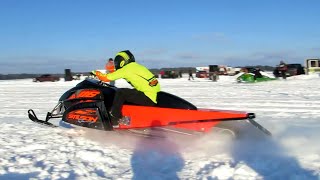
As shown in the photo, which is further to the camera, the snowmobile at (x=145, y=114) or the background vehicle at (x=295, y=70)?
the background vehicle at (x=295, y=70)

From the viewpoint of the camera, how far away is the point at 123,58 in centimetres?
660

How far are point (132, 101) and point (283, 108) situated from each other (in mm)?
6427

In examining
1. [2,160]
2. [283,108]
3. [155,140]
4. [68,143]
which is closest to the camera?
[2,160]

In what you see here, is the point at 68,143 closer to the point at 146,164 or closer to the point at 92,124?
the point at 92,124

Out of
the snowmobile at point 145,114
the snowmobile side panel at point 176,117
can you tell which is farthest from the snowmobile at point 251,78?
the snowmobile side panel at point 176,117

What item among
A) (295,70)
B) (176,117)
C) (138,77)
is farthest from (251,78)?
(176,117)

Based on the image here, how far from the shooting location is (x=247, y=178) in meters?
4.19

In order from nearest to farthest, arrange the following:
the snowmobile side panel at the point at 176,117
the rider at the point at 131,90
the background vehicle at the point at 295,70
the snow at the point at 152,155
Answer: the snow at the point at 152,155
the snowmobile side panel at the point at 176,117
the rider at the point at 131,90
the background vehicle at the point at 295,70

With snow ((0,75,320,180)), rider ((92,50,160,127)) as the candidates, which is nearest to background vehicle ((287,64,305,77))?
snow ((0,75,320,180))

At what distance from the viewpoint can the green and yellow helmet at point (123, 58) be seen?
6602 millimetres

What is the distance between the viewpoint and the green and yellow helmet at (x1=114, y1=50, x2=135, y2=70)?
21.7 feet

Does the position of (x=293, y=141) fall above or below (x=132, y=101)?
below

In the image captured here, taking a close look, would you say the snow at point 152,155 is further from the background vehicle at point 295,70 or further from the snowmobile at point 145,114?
the background vehicle at point 295,70

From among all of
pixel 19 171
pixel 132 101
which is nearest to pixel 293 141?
pixel 132 101
